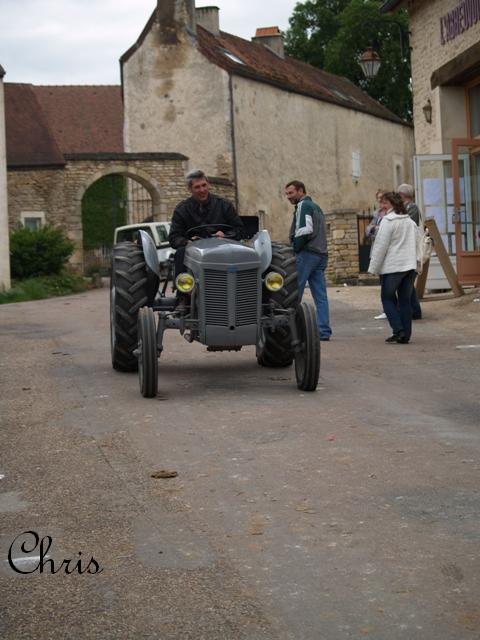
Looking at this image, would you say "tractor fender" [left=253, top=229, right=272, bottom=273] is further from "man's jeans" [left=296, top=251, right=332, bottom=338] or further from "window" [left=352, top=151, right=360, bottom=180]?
"window" [left=352, top=151, right=360, bottom=180]

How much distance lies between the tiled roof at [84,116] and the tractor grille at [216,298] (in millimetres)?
46310

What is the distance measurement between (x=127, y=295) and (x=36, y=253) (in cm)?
2548

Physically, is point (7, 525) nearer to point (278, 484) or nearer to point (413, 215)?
point (278, 484)

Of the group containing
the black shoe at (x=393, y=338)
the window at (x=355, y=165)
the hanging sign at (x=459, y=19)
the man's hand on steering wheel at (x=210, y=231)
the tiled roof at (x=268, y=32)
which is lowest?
the black shoe at (x=393, y=338)

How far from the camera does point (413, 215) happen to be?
52.0 ft

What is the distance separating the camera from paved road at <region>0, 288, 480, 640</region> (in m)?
4.17

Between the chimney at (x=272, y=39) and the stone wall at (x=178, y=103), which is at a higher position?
the chimney at (x=272, y=39)

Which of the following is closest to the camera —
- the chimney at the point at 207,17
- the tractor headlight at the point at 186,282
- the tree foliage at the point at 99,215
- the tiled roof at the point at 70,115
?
the tractor headlight at the point at 186,282

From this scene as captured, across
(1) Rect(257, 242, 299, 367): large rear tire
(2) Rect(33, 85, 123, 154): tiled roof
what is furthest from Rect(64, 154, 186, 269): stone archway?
(1) Rect(257, 242, 299, 367): large rear tire

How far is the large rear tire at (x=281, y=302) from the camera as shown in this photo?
9766 millimetres

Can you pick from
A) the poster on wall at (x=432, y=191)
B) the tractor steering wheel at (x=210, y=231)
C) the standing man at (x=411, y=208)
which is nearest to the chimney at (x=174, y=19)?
the poster on wall at (x=432, y=191)

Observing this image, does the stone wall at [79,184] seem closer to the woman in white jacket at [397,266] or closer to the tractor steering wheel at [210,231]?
the woman in white jacket at [397,266]

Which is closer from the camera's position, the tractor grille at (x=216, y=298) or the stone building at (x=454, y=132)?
the tractor grille at (x=216, y=298)

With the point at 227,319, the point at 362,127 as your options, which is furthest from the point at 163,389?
the point at 362,127
